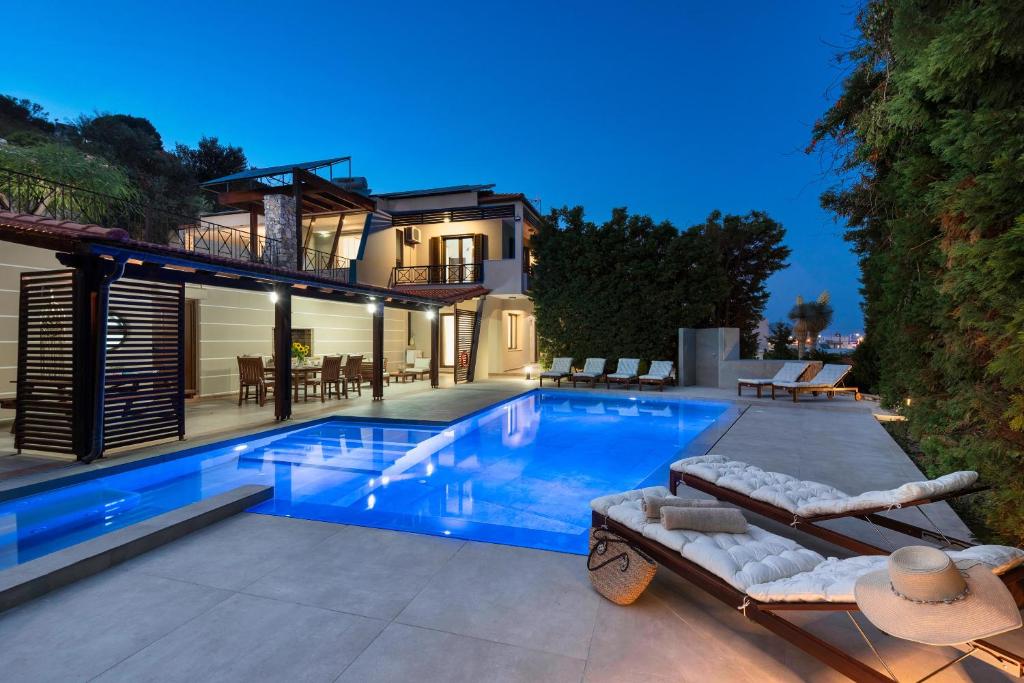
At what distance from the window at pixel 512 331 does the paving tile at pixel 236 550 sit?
16.6m

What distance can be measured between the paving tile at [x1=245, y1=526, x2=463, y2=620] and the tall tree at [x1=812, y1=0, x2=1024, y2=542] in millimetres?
3282

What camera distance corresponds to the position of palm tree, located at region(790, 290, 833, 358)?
100.0ft

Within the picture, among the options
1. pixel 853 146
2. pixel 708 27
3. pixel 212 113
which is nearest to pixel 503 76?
pixel 708 27

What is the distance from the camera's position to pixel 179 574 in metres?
3.10

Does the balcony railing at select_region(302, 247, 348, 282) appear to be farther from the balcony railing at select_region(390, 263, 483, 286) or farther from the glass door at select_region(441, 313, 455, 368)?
the glass door at select_region(441, 313, 455, 368)

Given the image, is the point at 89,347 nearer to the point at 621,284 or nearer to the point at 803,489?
the point at 803,489

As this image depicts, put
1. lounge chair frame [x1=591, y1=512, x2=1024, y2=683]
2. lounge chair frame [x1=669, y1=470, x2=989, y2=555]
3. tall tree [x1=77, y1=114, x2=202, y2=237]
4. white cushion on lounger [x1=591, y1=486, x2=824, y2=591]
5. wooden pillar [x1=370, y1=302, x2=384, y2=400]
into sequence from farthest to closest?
tall tree [x1=77, y1=114, x2=202, y2=237]
wooden pillar [x1=370, y1=302, x2=384, y2=400]
lounge chair frame [x1=669, y1=470, x2=989, y2=555]
white cushion on lounger [x1=591, y1=486, x2=824, y2=591]
lounge chair frame [x1=591, y1=512, x2=1024, y2=683]

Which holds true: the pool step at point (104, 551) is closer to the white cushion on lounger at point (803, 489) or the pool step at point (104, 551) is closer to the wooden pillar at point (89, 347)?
the wooden pillar at point (89, 347)

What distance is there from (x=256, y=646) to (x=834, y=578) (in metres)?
2.58

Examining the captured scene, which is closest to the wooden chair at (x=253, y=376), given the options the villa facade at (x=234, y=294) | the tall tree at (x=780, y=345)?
the villa facade at (x=234, y=294)

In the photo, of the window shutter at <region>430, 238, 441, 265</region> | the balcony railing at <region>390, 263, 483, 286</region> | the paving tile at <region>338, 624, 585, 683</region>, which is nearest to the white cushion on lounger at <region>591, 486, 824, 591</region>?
the paving tile at <region>338, 624, 585, 683</region>

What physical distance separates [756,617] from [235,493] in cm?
407

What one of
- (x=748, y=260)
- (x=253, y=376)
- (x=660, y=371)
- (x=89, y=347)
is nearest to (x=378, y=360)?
(x=253, y=376)

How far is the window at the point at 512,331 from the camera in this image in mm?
20867
